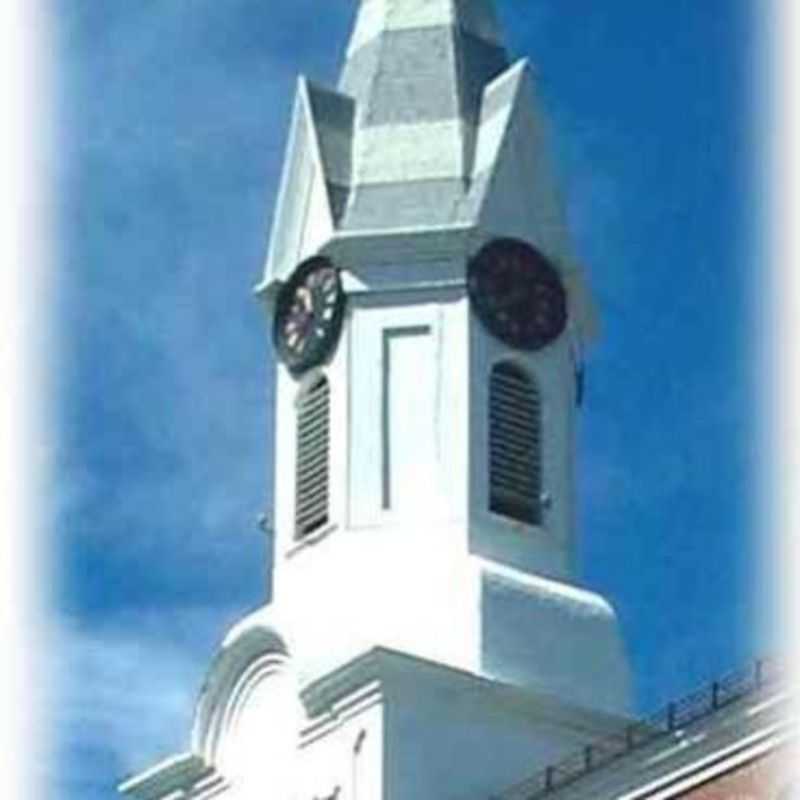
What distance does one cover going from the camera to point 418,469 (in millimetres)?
48938

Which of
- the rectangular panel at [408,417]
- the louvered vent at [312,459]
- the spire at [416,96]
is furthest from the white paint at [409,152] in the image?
the louvered vent at [312,459]

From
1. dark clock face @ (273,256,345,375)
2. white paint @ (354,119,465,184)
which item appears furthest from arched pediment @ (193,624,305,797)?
white paint @ (354,119,465,184)

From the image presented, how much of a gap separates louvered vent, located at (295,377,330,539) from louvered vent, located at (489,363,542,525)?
290 centimetres

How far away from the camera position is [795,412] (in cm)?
1656

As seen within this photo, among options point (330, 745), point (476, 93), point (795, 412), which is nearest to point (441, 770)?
point (330, 745)

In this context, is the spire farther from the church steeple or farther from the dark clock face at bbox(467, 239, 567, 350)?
the dark clock face at bbox(467, 239, 567, 350)

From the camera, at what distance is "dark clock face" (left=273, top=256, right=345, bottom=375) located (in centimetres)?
5038

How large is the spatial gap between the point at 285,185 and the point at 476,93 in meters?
3.89

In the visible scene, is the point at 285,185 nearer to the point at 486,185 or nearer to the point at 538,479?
the point at 486,185

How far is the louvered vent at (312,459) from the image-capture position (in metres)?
49.7

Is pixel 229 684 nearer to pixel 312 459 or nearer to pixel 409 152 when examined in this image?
pixel 312 459

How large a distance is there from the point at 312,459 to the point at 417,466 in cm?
223

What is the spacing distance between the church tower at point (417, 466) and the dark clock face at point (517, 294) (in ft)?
0.13

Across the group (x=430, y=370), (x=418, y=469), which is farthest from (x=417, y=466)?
(x=430, y=370)
